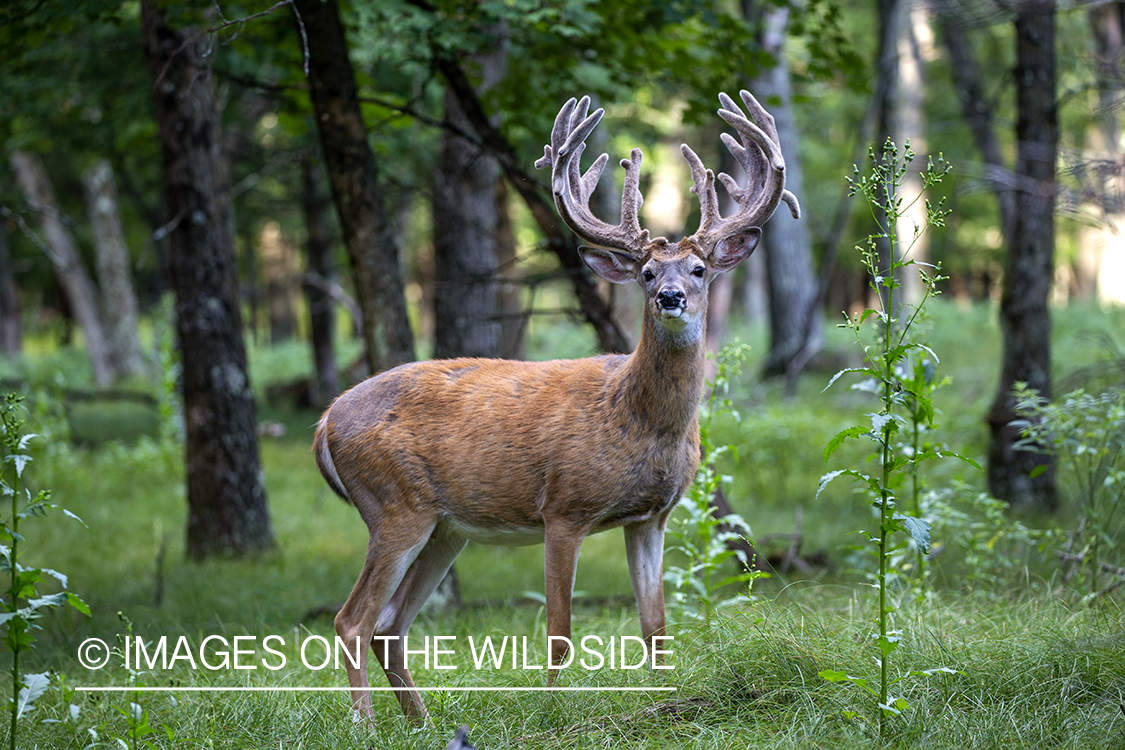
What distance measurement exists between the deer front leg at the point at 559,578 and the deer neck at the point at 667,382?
1.91 feet

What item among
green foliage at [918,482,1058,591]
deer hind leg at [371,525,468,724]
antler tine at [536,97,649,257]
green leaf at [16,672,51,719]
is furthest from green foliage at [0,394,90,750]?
green foliage at [918,482,1058,591]

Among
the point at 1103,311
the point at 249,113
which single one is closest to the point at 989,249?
the point at 1103,311

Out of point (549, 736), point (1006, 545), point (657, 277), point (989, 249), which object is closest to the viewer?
point (549, 736)

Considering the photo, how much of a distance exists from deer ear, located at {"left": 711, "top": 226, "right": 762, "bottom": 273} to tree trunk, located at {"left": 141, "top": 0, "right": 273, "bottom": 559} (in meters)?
4.48

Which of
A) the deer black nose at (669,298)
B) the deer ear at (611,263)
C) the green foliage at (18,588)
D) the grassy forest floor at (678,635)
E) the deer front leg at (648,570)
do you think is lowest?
the grassy forest floor at (678,635)

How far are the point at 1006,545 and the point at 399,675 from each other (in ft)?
12.0

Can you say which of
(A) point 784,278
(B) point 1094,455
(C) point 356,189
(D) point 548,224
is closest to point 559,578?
(D) point 548,224

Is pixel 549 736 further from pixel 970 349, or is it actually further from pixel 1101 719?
pixel 970 349

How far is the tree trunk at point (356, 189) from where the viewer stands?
5660 millimetres

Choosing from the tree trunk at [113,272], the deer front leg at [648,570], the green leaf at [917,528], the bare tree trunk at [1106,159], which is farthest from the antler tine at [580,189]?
the tree trunk at [113,272]

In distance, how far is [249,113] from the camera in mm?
14328

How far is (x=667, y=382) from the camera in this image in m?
4.06

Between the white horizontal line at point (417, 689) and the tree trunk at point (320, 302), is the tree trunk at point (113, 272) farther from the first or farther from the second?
the white horizontal line at point (417, 689)

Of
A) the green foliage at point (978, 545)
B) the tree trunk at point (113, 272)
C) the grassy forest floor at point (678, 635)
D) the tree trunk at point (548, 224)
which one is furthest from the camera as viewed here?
the tree trunk at point (113, 272)
